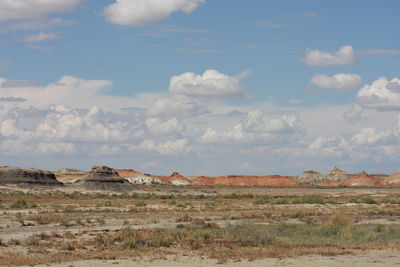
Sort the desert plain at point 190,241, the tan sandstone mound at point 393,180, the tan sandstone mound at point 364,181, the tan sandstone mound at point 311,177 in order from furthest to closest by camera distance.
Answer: the tan sandstone mound at point 311,177 < the tan sandstone mound at point 393,180 < the tan sandstone mound at point 364,181 < the desert plain at point 190,241

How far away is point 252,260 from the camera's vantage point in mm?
20625

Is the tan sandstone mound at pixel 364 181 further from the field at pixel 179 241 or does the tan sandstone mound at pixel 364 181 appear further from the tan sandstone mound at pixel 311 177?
the field at pixel 179 241

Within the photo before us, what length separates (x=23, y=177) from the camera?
88438mm

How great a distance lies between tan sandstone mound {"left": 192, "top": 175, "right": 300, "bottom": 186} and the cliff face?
7351cm

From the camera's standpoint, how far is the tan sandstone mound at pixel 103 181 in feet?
283

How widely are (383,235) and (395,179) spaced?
127479 mm

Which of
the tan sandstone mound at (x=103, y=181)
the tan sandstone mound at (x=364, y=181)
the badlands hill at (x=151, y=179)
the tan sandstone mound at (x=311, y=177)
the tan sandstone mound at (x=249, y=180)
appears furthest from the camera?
the tan sandstone mound at (x=311, y=177)

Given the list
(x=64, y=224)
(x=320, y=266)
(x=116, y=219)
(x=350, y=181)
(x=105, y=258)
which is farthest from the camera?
(x=350, y=181)

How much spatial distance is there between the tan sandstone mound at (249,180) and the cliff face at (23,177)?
73.5m

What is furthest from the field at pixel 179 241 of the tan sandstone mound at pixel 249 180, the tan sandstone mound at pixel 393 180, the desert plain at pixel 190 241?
the tan sandstone mound at pixel 249 180

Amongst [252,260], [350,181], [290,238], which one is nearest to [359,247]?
[290,238]

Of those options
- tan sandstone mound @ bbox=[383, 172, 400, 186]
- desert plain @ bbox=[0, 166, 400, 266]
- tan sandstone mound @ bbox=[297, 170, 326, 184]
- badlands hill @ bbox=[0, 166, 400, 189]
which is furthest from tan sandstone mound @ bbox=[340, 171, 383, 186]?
desert plain @ bbox=[0, 166, 400, 266]

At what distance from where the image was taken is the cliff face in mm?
87438

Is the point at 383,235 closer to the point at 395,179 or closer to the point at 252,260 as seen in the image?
the point at 252,260
